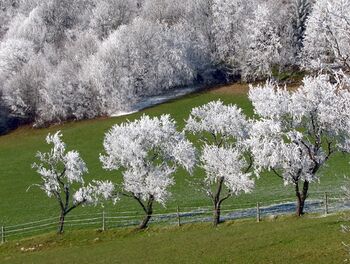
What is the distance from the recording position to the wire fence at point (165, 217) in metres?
46.5

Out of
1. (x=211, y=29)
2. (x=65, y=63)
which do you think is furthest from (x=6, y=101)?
(x=211, y=29)

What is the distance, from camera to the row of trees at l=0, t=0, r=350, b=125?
319 feet

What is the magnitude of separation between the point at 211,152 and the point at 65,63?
6559 centimetres

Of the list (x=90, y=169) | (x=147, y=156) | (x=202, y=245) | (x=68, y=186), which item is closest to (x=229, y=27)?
(x=90, y=169)

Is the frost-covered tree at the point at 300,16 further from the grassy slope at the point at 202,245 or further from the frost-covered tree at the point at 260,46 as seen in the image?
the grassy slope at the point at 202,245

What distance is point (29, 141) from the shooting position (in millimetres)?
89688

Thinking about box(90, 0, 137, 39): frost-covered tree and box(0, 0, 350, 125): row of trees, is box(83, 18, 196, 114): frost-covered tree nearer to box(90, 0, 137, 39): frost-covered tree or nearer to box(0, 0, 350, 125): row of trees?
box(0, 0, 350, 125): row of trees

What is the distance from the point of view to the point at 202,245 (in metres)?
35.1

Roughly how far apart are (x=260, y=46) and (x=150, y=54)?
20.3 m

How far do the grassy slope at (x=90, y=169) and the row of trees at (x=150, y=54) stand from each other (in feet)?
17.0

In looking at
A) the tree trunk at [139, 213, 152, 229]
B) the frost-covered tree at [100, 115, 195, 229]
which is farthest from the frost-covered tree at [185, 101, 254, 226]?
the tree trunk at [139, 213, 152, 229]

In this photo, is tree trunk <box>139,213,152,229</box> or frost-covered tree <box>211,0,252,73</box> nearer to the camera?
tree trunk <box>139,213,152,229</box>

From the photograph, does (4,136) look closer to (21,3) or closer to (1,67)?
(1,67)

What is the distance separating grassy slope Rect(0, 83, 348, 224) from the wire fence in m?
2.24
